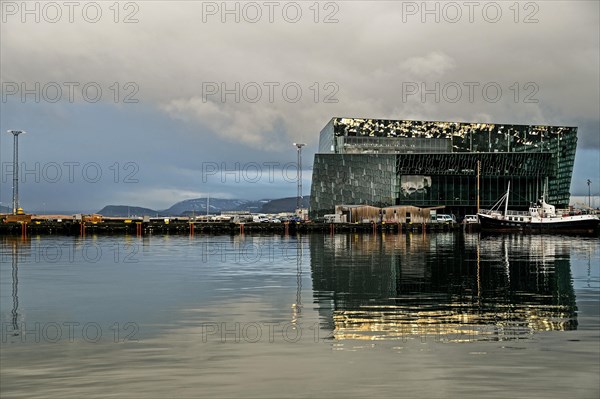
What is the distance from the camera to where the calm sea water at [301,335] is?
16281 millimetres

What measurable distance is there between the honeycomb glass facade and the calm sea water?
12917 cm

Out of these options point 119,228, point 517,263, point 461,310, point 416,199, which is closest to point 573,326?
point 461,310

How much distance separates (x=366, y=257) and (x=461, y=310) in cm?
3367

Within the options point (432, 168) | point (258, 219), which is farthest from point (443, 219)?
Answer: point (258, 219)

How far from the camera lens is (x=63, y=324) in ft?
82.6

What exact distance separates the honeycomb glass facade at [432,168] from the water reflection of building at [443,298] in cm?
11844

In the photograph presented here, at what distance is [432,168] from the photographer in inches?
6831

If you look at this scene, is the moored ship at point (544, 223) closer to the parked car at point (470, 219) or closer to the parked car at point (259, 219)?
the parked car at point (470, 219)

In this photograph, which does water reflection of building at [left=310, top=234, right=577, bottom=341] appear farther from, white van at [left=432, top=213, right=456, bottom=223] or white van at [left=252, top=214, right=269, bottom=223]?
white van at [left=252, top=214, right=269, bottom=223]

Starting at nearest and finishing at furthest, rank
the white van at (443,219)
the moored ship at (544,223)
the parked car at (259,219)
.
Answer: the moored ship at (544,223), the white van at (443,219), the parked car at (259,219)

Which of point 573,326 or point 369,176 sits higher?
point 369,176

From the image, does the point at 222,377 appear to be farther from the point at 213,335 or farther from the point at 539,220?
the point at 539,220

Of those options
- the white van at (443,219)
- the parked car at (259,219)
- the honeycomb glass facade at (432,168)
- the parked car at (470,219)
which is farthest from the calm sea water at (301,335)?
the parked car at (259,219)

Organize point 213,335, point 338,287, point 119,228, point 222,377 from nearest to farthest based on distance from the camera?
point 222,377, point 213,335, point 338,287, point 119,228
